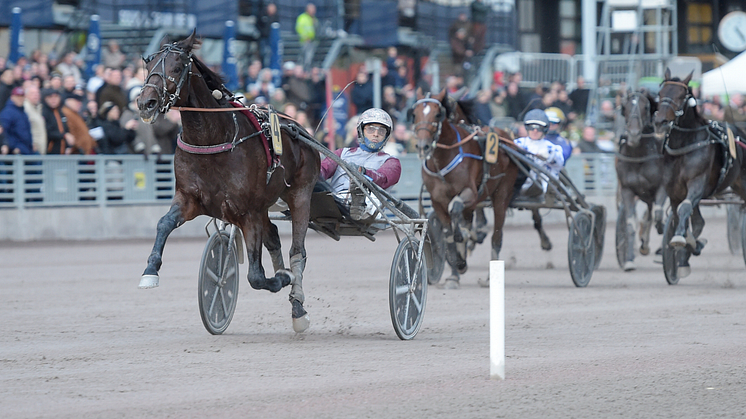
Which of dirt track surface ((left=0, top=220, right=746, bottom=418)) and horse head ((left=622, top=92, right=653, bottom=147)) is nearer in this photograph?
dirt track surface ((left=0, top=220, right=746, bottom=418))

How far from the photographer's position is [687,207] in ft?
40.2

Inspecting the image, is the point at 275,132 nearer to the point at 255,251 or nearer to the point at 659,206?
the point at 255,251

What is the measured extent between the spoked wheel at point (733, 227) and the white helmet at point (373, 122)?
845cm

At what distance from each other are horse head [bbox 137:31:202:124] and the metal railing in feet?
30.5

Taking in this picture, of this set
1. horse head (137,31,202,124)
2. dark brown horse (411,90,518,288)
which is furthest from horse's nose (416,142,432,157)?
horse head (137,31,202,124)

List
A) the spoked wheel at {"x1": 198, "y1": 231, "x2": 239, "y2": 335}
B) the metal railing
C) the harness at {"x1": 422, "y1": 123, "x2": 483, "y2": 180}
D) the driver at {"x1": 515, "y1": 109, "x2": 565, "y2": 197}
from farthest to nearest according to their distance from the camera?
the metal railing → the driver at {"x1": 515, "y1": 109, "x2": 565, "y2": 197} → the harness at {"x1": 422, "y1": 123, "x2": 483, "y2": 180} → the spoked wheel at {"x1": 198, "y1": 231, "x2": 239, "y2": 335}

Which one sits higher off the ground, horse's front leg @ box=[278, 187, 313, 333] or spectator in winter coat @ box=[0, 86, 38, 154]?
spectator in winter coat @ box=[0, 86, 38, 154]

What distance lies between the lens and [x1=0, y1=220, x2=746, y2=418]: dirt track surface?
5.98 m

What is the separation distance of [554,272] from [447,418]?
29.4ft

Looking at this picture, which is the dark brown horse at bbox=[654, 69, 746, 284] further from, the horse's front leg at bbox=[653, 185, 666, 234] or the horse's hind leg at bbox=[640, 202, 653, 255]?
the horse's hind leg at bbox=[640, 202, 653, 255]

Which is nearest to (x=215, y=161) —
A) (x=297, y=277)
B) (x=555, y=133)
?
(x=297, y=277)

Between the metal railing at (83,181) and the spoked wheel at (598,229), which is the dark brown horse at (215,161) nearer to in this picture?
the spoked wheel at (598,229)

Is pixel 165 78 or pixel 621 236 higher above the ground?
pixel 165 78

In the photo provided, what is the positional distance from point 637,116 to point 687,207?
1.61 m
